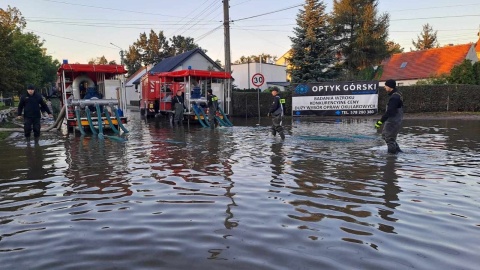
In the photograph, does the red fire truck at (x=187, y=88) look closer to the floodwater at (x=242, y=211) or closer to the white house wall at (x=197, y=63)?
the floodwater at (x=242, y=211)

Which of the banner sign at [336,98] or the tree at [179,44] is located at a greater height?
the tree at [179,44]

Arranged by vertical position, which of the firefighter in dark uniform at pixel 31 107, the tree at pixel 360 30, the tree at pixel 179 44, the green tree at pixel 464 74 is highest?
the tree at pixel 179 44

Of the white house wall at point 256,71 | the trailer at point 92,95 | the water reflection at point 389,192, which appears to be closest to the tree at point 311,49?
the trailer at point 92,95

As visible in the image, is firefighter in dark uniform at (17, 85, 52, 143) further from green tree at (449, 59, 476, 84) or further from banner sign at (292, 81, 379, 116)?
green tree at (449, 59, 476, 84)

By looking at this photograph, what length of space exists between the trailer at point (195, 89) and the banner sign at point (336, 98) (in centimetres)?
517


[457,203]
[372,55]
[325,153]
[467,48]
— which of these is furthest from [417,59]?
[457,203]

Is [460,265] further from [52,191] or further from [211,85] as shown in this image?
[211,85]

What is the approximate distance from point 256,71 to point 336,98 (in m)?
26.0

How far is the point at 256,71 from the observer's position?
49531 millimetres

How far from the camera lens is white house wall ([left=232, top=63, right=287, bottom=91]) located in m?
49.5

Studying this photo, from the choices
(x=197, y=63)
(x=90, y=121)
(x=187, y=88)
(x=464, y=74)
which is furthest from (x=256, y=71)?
(x=90, y=121)

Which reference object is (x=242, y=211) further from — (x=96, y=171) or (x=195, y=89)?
(x=195, y=89)

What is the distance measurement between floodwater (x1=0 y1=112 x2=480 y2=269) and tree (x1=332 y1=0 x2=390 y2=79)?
2870 cm

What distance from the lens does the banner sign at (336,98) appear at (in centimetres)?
2394
